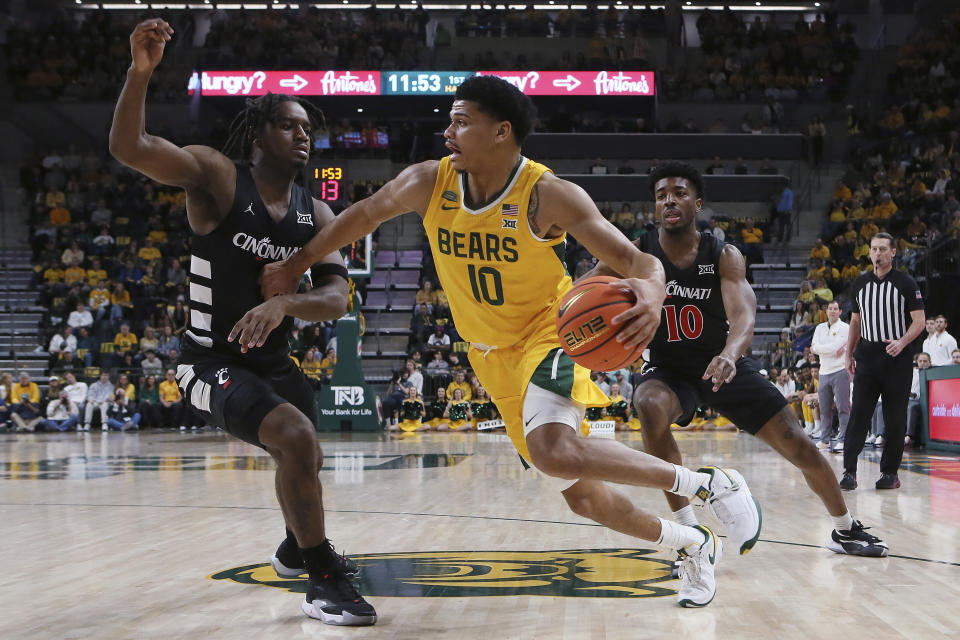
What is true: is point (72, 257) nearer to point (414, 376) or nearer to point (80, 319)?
point (80, 319)

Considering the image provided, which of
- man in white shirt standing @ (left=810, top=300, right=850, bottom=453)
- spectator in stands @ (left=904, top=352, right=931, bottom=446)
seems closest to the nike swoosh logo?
man in white shirt standing @ (left=810, top=300, right=850, bottom=453)

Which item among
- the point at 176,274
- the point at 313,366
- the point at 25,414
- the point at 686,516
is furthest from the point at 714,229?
the point at 686,516

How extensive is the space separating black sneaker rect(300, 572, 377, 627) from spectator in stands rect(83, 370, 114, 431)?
16.8m

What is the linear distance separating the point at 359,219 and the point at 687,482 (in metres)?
1.68

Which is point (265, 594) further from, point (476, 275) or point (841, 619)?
point (841, 619)

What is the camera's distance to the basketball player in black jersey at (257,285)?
350 centimetres

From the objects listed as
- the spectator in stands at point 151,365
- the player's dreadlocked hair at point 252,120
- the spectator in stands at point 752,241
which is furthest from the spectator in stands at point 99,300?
the player's dreadlocked hair at point 252,120

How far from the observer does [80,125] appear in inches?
1122

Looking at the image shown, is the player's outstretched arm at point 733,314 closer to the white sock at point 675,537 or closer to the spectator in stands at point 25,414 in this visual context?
the white sock at point 675,537

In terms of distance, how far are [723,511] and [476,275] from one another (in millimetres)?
1403

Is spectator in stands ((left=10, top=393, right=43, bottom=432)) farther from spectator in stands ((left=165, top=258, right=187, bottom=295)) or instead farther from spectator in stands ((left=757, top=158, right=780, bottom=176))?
spectator in stands ((left=757, top=158, right=780, bottom=176))

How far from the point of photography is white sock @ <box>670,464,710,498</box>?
3.77 meters

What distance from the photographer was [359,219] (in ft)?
12.6

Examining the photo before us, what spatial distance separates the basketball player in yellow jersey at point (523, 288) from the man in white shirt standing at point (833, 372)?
802 cm
